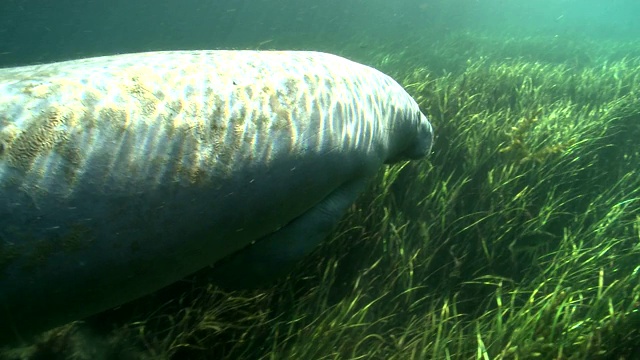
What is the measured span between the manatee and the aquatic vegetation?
62cm

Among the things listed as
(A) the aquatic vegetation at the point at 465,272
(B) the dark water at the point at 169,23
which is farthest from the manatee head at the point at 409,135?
(B) the dark water at the point at 169,23

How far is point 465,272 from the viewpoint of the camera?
4.44 metres

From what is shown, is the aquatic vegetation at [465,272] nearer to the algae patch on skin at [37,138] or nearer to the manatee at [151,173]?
the manatee at [151,173]

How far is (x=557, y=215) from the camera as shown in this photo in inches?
201

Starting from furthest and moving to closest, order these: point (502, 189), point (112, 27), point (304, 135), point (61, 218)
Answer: point (112, 27)
point (502, 189)
point (304, 135)
point (61, 218)

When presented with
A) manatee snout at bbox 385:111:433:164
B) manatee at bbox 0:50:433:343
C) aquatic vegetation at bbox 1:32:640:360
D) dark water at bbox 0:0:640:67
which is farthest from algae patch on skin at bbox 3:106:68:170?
dark water at bbox 0:0:640:67

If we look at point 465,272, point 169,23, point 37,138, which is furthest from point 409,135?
point 169,23

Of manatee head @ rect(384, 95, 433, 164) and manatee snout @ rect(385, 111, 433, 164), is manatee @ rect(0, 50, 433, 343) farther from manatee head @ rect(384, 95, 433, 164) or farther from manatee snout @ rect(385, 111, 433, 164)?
manatee snout @ rect(385, 111, 433, 164)

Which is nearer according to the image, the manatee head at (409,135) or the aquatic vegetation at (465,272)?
the aquatic vegetation at (465,272)

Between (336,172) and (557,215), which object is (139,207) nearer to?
(336,172)

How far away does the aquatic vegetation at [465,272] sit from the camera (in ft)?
10.7

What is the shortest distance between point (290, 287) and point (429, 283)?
57.1 inches

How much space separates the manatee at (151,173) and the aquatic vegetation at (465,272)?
62 centimetres

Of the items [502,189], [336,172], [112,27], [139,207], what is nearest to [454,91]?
[502,189]
